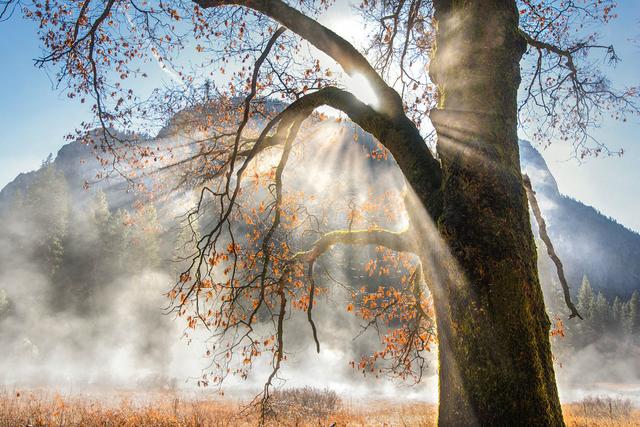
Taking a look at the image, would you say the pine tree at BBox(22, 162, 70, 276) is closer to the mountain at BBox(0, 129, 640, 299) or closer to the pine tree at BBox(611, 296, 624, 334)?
the mountain at BBox(0, 129, 640, 299)

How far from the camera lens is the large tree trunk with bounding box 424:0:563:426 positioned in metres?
2.72

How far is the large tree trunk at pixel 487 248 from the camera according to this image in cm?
272

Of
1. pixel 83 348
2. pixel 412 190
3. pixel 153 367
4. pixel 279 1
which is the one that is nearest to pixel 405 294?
pixel 412 190

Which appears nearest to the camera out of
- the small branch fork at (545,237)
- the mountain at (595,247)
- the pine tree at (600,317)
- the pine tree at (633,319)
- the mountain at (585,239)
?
the small branch fork at (545,237)

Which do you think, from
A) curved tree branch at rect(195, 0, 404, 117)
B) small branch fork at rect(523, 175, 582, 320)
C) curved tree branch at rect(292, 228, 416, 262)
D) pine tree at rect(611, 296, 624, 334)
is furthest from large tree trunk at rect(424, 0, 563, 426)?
pine tree at rect(611, 296, 624, 334)

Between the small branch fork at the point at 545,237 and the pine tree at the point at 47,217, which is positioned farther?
the pine tree at the point at 47,217

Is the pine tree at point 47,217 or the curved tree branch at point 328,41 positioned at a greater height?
the pine tree at point 47,217

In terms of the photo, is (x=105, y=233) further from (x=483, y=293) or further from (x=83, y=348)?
(x=483, y=293)

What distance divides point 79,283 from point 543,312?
158ft

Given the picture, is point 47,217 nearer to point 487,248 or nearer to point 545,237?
point 545,237

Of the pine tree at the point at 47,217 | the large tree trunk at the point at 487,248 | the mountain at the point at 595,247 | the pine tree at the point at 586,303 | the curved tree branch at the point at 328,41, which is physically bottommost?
the large tree trunk at the point at 487,248

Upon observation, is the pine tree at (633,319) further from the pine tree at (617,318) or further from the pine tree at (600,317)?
the pine tree at (600,317)

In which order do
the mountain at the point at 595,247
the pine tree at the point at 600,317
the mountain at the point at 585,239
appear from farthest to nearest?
1. the mountain at the point at 595,247
2. the mountain at the point at 585,239
3. the pine tree at the point at 600,317

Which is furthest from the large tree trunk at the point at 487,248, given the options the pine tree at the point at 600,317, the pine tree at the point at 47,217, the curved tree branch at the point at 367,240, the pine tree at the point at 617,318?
the pine tree at the point at 617,318
